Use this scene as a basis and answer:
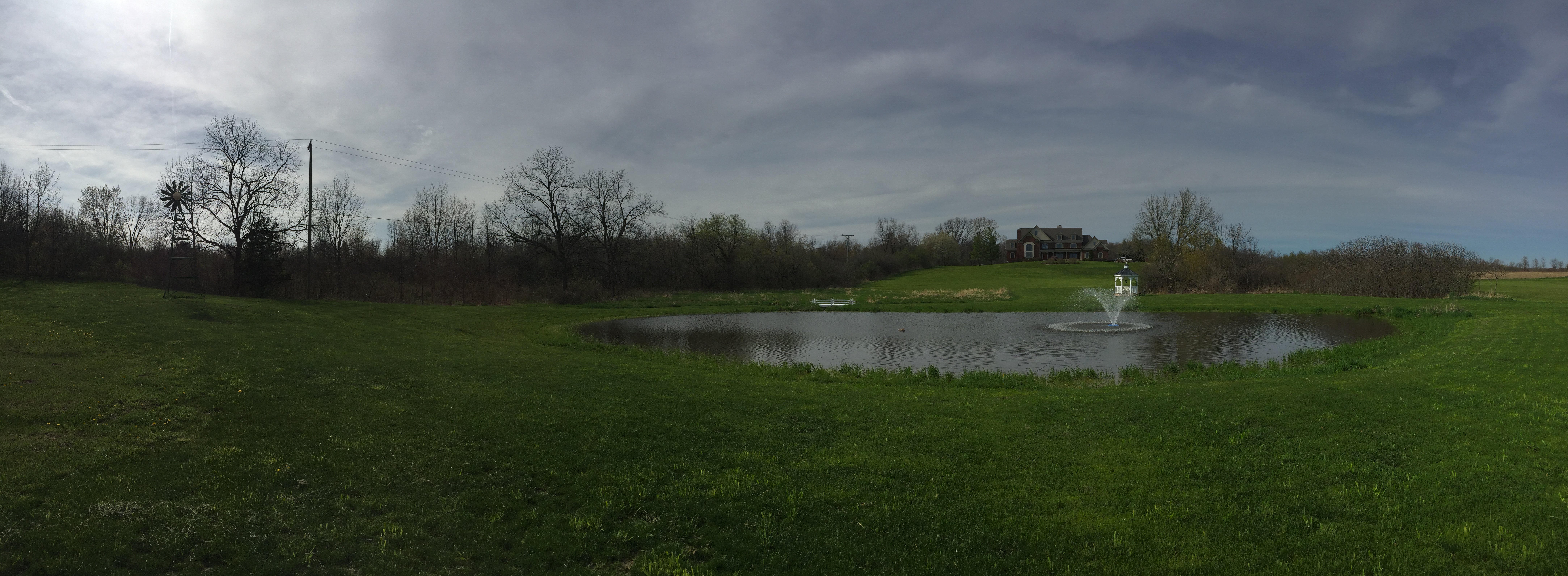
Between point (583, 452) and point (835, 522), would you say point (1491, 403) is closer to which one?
point (835, 522)

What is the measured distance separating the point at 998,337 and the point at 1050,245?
341 ft

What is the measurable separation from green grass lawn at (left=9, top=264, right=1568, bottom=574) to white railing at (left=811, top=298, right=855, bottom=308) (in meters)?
30.4

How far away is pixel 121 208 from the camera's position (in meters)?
45.8

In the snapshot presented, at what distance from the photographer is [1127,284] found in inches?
1997

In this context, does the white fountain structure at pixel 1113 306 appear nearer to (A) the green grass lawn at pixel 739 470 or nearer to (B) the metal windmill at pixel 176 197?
(A) the green grass lawn at pixel 739 470

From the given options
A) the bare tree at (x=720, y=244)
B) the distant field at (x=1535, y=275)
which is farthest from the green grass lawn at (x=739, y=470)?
the distant field at (x=1535, y=275)

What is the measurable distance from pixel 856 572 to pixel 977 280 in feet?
248

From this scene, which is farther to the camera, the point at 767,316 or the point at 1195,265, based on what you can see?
the point at 1195,265

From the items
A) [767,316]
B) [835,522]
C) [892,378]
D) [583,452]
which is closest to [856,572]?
[835,522]

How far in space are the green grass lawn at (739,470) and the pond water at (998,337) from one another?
4538 millimetres

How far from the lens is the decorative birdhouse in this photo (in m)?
45.5

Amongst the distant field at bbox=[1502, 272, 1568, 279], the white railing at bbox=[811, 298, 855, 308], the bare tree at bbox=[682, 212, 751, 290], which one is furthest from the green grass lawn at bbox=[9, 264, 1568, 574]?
the distant field at bbox=[1502, 272, 1568, 279]

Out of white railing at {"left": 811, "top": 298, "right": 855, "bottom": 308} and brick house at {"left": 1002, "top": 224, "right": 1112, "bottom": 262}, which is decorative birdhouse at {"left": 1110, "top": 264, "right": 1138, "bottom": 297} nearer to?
white railing at {"left": 811, "top": 298, "right": 855, "bottom": 308}

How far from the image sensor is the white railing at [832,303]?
1731 inches
